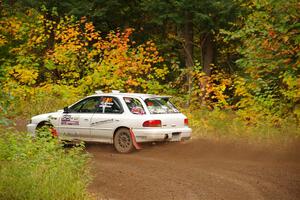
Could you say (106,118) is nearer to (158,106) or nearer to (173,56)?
(158,106)

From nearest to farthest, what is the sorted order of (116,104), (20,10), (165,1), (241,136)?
(116,104)
(241,136)
(165,1)
(20,10)

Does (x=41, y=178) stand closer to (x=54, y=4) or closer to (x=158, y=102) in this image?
(x=158, y=102)

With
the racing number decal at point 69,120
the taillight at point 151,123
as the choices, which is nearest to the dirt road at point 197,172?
the taillight at point 151,123

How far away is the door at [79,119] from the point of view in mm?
15141

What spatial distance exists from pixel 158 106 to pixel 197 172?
12.2ft

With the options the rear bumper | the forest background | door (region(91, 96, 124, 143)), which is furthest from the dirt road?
the forest background

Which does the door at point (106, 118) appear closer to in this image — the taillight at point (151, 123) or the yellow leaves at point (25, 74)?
the taillight at point (151, 123)

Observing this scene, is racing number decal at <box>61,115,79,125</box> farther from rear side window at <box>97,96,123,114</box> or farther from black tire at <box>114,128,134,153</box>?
black tire at <box>114,128,134,153</box>

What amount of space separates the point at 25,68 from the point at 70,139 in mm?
9842

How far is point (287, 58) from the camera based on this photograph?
16.4 metres

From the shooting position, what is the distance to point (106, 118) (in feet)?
48.3

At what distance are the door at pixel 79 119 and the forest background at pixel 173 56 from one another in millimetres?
1762

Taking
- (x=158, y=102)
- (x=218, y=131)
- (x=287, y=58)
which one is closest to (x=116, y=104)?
(x=158, y=102)

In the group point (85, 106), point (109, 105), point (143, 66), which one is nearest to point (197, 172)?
point (109, 105)
